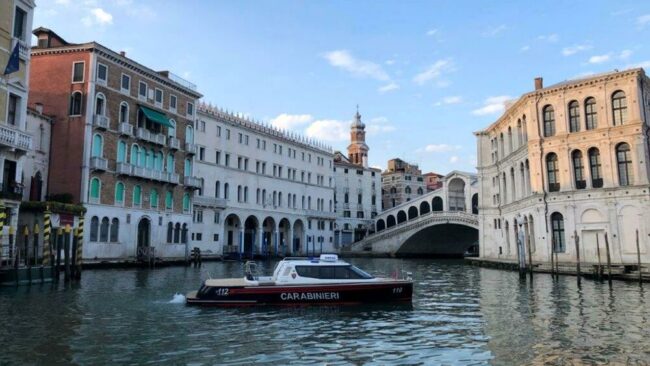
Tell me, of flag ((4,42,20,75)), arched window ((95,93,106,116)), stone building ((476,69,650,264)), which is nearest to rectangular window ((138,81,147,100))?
arched window ((95,93,106,116))

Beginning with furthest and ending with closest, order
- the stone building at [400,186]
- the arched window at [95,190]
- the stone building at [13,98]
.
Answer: the stone building at [400,186], the arched window at [95,190], the stone building at [13,98]

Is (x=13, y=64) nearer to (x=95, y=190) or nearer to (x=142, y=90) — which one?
(x=95, y=190)

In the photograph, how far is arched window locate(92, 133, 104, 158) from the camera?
3347 cm

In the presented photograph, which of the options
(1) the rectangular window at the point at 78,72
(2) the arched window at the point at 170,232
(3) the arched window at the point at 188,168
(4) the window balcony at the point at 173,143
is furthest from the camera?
(3) the arched window at the point at 188,168

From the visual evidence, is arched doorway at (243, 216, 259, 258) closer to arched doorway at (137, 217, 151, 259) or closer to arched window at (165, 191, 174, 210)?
arched window at (165, 191, 174, 210)

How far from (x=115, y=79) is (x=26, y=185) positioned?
8.81 m

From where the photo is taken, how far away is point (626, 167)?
1151 inches

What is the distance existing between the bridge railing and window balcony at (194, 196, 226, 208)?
22.7 meters

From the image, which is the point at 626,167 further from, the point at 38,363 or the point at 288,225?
the point at 288,225

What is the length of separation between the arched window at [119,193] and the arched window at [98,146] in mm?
2480

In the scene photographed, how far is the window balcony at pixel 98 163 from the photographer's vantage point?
3291cm

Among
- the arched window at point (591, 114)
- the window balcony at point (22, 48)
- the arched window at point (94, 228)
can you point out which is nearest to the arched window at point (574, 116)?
the arched window at point (591, 114)

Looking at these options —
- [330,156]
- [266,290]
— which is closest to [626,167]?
[266,290]

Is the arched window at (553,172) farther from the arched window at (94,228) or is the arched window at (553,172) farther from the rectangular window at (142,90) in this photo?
the arched window at (94,228)
